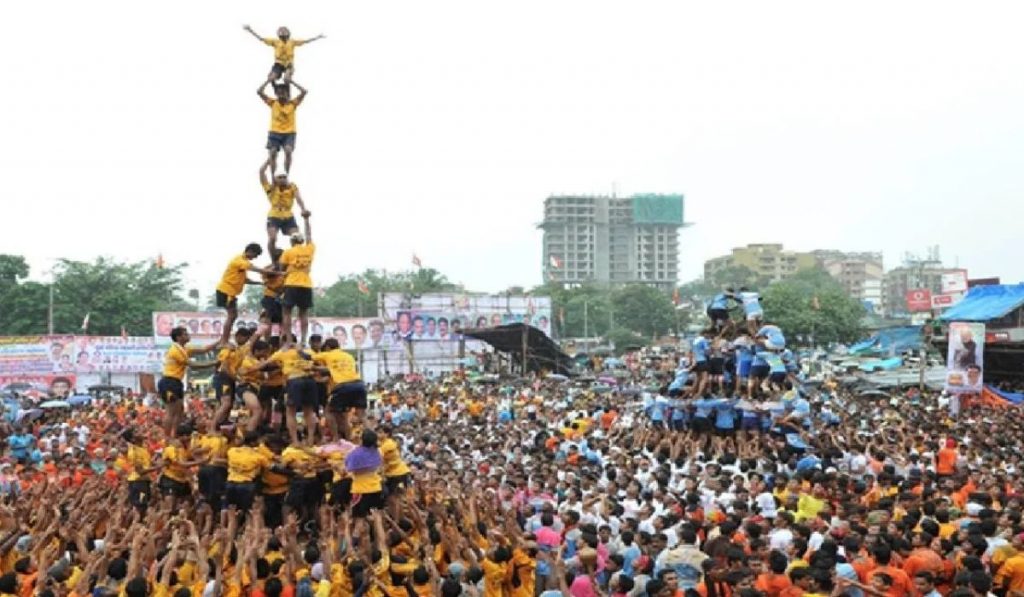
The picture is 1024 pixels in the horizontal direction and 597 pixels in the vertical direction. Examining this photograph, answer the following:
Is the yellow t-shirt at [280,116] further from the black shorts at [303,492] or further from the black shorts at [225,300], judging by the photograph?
the black shorts at [303,492]

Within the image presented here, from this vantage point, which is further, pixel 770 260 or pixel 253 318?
pixel 770 260

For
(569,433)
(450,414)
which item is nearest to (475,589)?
(569,433)

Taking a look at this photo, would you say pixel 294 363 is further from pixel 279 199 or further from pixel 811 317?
pixel 811 317

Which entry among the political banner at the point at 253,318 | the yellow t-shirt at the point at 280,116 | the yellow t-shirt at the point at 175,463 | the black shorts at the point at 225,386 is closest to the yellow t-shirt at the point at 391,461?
the yellow t-shirt at the point at 175,463

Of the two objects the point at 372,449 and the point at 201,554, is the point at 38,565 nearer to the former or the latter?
the point at 201,554

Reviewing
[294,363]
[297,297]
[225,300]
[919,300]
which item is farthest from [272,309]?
[919,300]

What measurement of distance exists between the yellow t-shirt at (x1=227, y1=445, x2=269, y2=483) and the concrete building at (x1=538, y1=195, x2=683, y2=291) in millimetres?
129569

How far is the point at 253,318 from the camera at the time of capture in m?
37.8

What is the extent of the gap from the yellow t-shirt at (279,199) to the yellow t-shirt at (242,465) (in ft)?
14.8

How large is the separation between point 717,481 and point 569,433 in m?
8.55

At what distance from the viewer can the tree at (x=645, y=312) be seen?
286 feet

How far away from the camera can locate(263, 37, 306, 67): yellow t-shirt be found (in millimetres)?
14883

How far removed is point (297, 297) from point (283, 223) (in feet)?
6.63

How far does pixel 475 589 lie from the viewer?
8438 millimetres
